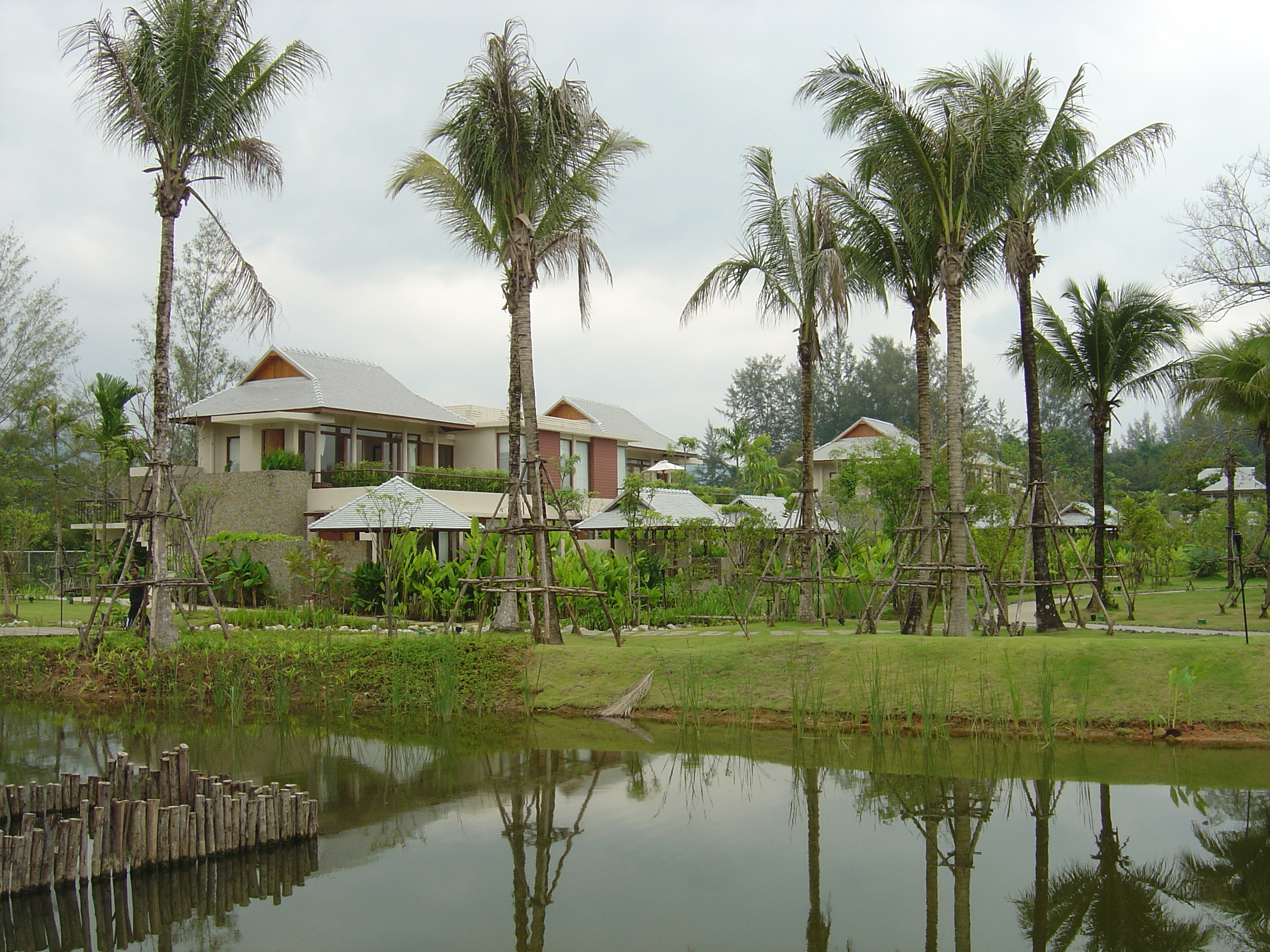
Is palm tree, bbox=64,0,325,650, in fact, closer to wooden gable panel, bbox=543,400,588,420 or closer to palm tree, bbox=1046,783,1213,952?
palm tree, bbox=1046,783,1213,952

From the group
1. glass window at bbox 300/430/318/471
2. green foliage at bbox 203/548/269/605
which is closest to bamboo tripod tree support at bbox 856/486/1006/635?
green foliage at bbox 203/548/269/605

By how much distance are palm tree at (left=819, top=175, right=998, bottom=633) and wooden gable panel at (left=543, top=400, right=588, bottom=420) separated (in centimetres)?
2168

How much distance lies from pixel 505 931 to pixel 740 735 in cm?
587

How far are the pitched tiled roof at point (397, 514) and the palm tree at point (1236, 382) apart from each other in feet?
49.6

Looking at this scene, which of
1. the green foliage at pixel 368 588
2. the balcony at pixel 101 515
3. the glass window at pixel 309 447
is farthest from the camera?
the balcony at pixel 101 515

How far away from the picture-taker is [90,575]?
86.9 feet

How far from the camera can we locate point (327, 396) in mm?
29625

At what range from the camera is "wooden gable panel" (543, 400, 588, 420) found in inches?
1564

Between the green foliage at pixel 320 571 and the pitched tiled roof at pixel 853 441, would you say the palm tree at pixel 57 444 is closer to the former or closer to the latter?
the green foliage at pixel 320 571

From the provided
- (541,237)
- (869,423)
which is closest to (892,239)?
(541,237)

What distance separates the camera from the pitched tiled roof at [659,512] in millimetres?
23125

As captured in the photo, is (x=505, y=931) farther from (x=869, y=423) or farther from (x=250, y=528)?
(x=869, y=423)

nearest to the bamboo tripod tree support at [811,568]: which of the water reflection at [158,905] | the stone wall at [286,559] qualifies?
the stone wall at [286,559]

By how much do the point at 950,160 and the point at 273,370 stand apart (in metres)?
22.6
